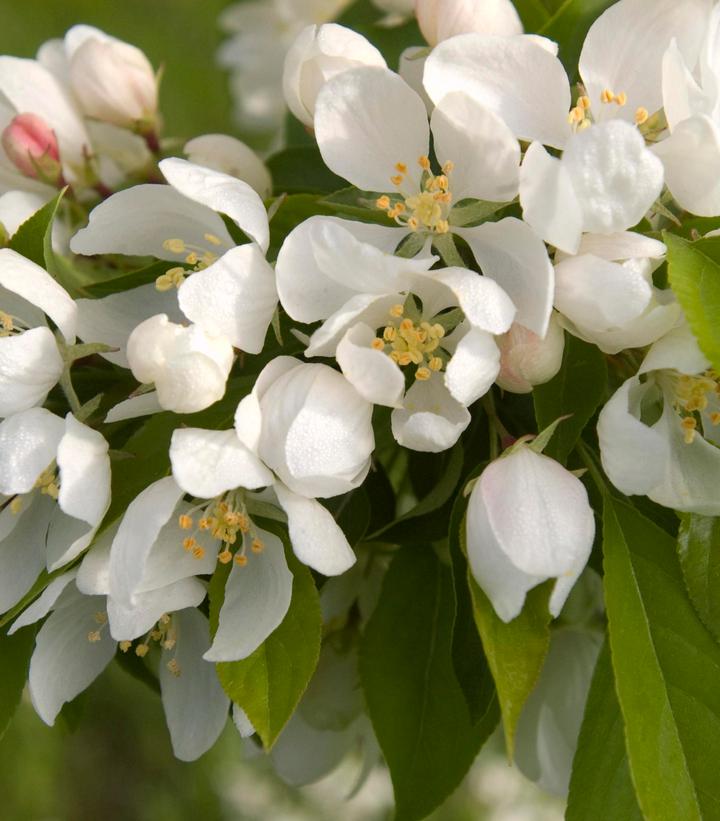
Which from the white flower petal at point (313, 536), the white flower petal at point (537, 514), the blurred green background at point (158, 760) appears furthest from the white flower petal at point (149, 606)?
the blurred green background at point (158, 760)

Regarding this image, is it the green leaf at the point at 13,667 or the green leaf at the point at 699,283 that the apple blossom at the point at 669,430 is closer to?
the green leaf at the point at 699,283

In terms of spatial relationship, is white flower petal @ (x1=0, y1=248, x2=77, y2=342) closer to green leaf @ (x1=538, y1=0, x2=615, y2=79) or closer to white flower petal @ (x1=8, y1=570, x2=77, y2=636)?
white flower petal @ (x1=8, y1=570, x2=77, y2=636)

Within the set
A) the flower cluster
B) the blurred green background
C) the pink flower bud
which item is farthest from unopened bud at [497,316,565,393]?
the blurred green background

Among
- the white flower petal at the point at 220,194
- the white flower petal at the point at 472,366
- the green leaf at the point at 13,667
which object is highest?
the white flower petal at the point at 220,194

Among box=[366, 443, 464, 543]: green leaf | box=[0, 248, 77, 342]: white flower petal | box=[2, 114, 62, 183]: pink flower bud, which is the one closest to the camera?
box=[0, 248, 77, 342]: white flower petal

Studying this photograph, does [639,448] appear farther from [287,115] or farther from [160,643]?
[287,115]

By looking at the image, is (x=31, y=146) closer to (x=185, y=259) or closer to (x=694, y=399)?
(x=185, y=259)

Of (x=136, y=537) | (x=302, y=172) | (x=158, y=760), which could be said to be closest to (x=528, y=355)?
(x=136, y=537)
